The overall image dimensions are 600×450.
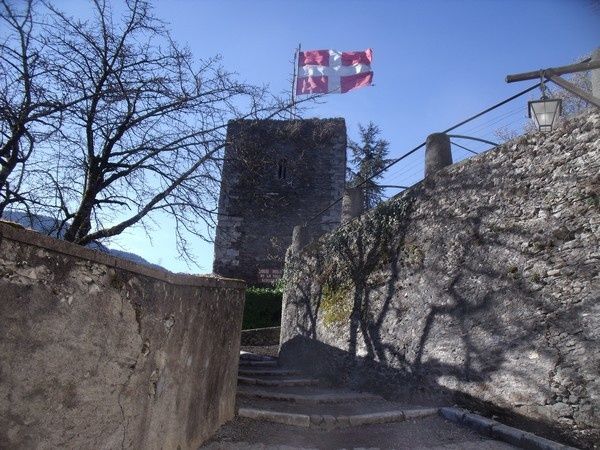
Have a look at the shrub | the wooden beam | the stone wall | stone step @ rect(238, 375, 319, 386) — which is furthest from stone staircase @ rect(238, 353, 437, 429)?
the shrub

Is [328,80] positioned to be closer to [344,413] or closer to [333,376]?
[333,376]

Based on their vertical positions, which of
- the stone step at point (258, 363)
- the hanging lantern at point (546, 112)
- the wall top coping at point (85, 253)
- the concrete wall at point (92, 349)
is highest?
the hanging lantern at point (546, 112)

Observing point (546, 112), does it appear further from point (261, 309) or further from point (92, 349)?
point (261, 309)

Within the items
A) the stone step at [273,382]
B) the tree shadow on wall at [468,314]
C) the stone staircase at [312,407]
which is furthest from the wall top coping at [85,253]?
the stone step at [273,382]

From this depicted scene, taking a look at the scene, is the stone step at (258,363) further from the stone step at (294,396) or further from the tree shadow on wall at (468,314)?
the stone step at (294,396)

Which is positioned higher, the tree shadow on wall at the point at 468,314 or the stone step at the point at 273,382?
the tree shadow on wall at the point at 468,314

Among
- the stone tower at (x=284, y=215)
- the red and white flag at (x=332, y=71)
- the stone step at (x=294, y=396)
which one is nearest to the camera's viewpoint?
the stone step at (x=294, y=396)

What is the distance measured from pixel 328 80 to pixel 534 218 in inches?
468

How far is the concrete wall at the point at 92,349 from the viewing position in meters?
1.64

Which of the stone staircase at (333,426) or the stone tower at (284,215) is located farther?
the stone tower at (284,215)

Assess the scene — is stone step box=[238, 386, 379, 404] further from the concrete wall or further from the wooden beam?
the wooden beam

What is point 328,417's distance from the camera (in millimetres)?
4457

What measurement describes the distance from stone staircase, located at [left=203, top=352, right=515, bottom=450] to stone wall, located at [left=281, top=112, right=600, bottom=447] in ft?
1.54

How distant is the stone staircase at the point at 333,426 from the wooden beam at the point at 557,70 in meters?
3.96
